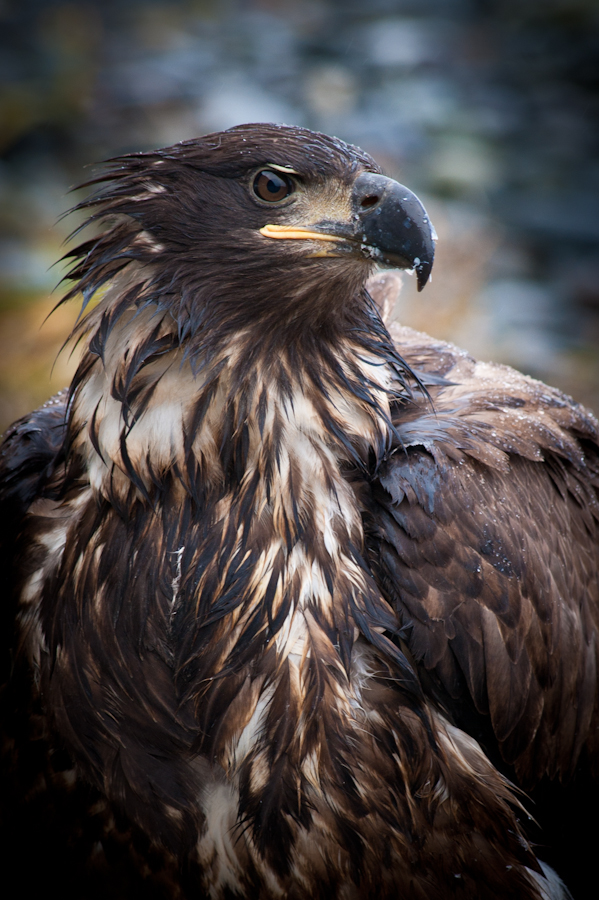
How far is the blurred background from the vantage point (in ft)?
30.8

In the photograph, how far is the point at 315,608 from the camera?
266 centimetres

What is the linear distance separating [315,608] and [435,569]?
38 cm

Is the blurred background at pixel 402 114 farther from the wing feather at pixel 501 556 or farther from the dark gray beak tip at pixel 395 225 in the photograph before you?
the dark gray beak tip at pixel 395 225

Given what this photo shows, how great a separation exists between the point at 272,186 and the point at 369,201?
0.28 metres

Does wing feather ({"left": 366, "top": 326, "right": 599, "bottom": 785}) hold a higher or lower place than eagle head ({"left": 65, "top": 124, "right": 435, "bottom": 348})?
lower

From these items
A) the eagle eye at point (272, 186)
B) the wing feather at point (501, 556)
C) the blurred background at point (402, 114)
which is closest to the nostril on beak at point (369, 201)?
the eagle eye at point (272, 186)

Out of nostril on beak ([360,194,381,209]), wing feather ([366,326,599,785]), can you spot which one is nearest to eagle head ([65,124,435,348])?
nostril on beak ([360,194,381,209])

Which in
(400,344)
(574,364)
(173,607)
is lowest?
(173,607)

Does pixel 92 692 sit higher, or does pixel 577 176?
pixel 577 176

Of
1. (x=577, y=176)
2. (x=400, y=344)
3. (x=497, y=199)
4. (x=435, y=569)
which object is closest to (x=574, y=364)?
(x=497, y=199)

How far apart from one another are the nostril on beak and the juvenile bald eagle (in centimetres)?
4

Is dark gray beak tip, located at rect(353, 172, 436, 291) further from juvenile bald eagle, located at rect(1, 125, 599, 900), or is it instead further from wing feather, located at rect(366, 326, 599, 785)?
wing feather, located at rect(366, 326, 599, 785)

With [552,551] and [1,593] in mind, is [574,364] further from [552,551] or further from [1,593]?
[1,593]

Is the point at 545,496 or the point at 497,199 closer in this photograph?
the point at 545,496
